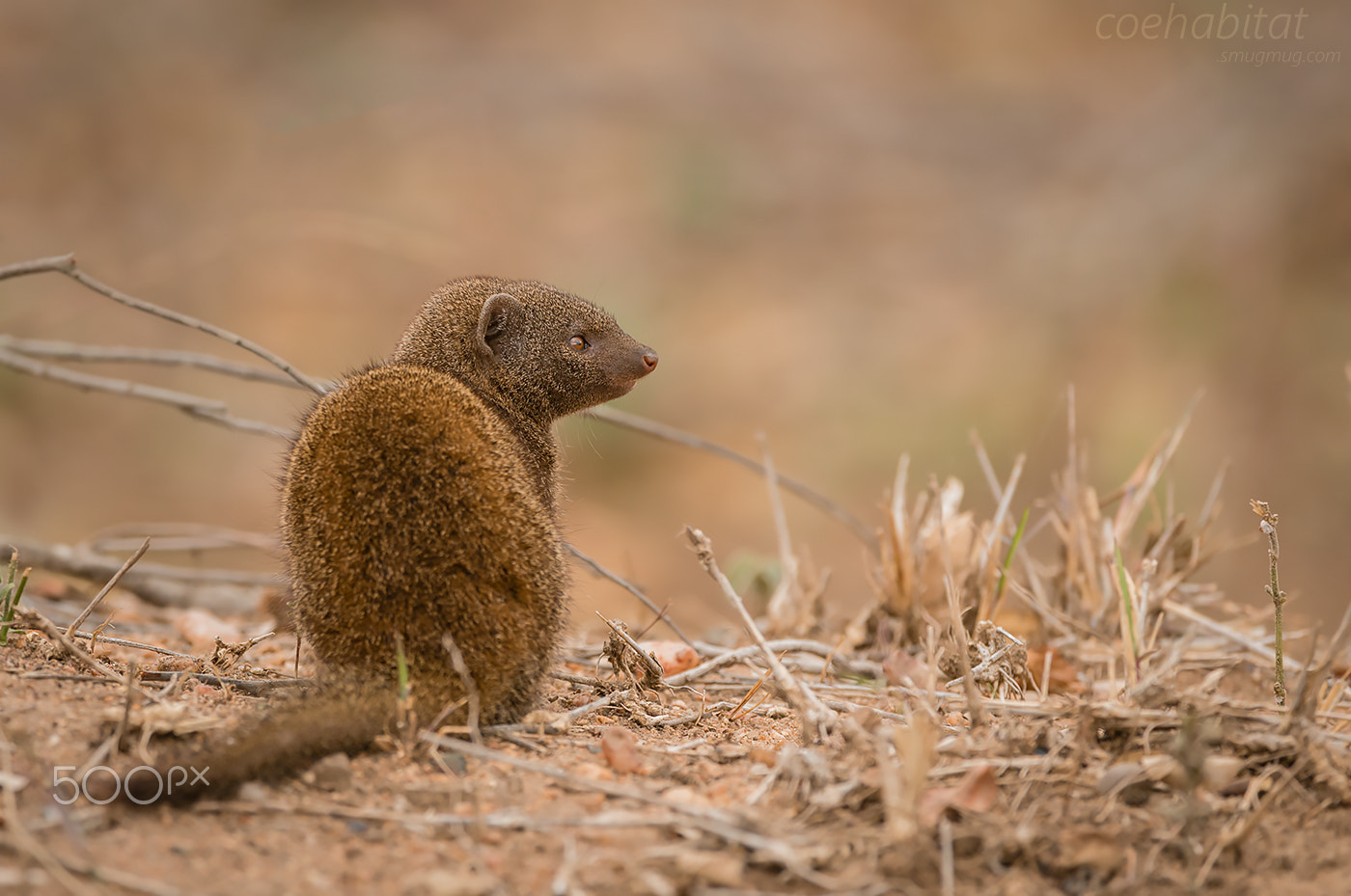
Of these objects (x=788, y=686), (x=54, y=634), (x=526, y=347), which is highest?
(x=526, y=347)

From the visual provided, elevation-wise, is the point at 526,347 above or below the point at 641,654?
above

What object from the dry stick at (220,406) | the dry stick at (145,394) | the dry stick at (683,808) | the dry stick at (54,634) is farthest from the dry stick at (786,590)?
the dry stick at (54,634)

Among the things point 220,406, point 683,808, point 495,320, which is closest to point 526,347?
point 495,320

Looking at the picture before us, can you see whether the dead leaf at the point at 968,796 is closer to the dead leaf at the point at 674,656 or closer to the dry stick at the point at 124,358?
the dead leaf at the point at 674,656

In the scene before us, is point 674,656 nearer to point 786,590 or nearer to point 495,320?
point 786,590

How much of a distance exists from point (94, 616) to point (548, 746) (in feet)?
7.94

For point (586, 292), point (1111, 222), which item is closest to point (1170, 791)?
point (586, 292)

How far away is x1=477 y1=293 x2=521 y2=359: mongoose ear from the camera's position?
12.4ft

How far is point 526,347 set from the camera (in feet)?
12.9

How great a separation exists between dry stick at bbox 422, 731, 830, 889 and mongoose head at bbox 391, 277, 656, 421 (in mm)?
1552

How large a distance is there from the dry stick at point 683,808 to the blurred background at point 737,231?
3783 millimetres

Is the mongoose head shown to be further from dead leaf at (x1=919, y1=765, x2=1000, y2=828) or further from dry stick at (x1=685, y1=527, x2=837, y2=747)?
dead leaf at (x1=919, y1=765, x2=1000, y2=828)

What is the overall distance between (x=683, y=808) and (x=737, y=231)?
37.2ft

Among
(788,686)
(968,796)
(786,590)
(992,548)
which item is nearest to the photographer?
(968,796)
